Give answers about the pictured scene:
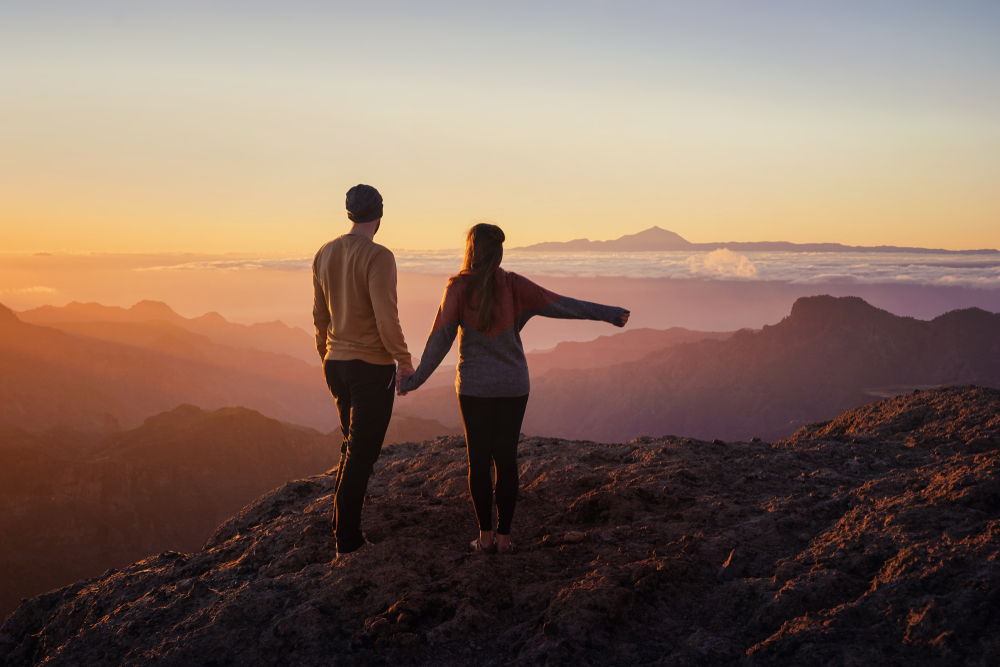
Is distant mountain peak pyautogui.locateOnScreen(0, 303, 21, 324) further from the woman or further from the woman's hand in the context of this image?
the woman

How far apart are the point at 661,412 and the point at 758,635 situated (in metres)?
145

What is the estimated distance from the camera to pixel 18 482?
62250mm

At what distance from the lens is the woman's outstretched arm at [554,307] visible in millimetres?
3863

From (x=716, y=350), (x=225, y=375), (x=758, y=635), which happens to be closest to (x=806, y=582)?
(x=758, y=635)

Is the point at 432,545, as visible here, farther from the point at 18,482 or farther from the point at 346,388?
the point at 18,482

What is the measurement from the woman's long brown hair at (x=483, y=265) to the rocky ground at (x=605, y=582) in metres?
1.62

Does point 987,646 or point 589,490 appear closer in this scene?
point 987,646

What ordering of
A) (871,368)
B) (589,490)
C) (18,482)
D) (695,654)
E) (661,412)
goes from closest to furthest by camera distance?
(695,654) < (589,490) < (18,482) < (871,368) < (661,412)

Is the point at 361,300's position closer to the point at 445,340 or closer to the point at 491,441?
the point at 445,340

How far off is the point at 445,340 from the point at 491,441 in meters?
0.68

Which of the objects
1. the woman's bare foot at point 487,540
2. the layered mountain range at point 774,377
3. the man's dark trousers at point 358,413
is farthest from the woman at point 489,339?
the layered mountain range at point 774,377

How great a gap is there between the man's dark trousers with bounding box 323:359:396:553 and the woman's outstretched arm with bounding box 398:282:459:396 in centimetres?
15

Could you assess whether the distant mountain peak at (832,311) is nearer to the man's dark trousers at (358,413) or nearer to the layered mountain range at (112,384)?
the layered mountain range at (112,384)

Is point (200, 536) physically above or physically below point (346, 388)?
below
